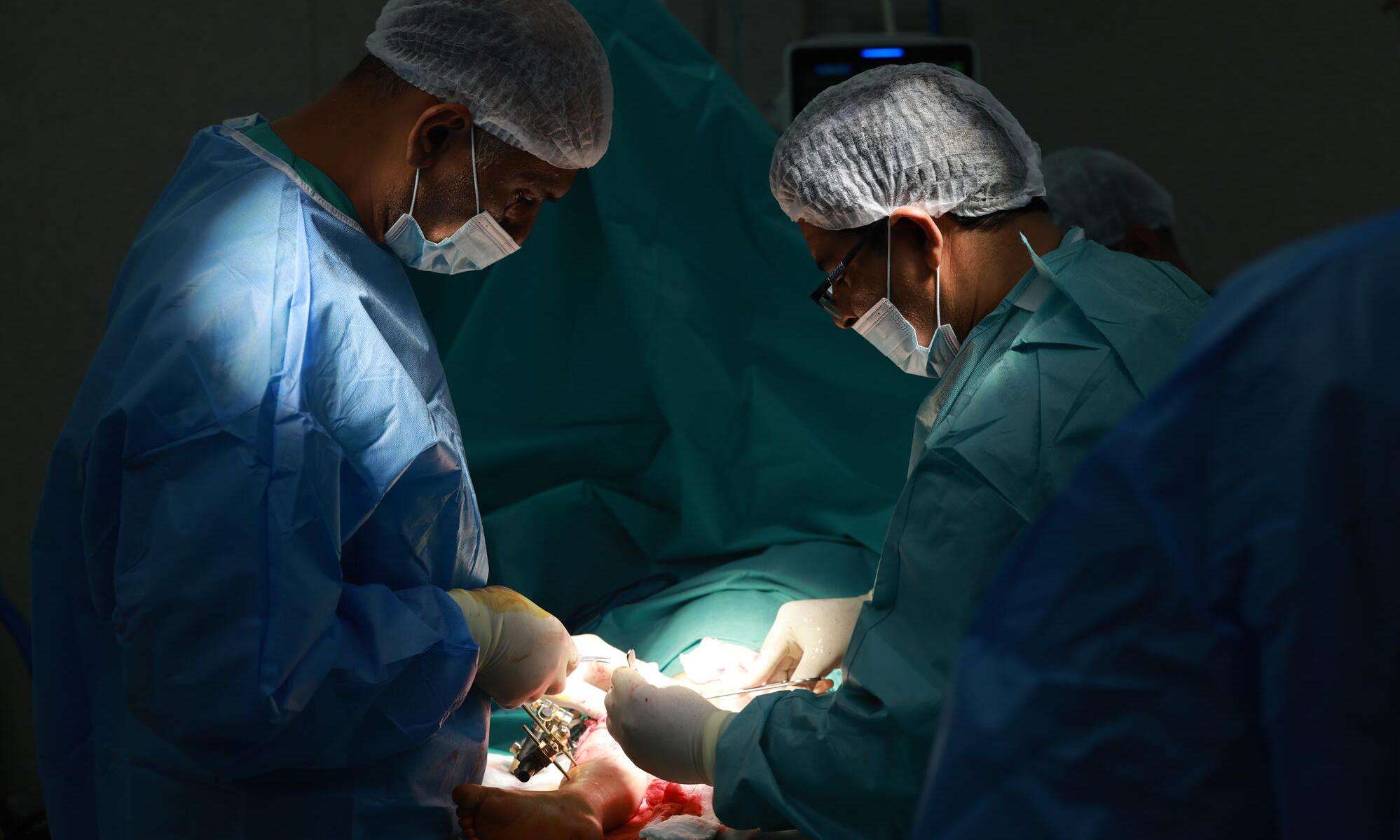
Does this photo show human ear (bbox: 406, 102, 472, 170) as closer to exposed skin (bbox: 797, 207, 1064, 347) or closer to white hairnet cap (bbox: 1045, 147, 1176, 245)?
exposed skin (bbox: 797, 207, 1064, 347)

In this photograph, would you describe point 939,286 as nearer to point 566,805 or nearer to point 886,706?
point 886,706

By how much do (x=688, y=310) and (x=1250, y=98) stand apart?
206cm

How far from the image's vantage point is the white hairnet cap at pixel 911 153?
169 cm

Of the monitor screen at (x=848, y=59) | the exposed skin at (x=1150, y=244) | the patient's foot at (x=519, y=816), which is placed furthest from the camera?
the exposed skin at (x=1150, y=244)

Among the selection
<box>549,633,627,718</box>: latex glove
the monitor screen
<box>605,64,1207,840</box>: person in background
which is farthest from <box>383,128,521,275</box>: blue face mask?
the monitor screen

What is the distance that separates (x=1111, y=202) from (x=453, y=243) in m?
2.15

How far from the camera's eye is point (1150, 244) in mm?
3135

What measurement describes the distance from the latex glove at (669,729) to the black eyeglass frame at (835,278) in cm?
67

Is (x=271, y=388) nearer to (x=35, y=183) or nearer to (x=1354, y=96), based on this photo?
(x=35, y=183)

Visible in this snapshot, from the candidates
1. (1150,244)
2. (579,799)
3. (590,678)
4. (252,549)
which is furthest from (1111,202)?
(252,549)

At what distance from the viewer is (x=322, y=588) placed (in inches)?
53.1

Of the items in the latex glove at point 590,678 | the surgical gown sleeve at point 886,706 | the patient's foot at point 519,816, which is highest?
the surgical gown sleeve at point 886,706

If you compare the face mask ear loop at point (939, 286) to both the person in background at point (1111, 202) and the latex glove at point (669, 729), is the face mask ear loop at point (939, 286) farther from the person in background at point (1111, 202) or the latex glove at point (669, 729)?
the person in background at point (1111, 202)

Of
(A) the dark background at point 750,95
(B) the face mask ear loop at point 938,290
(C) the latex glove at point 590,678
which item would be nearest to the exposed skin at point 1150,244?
(A) the dark background at point 750,95
